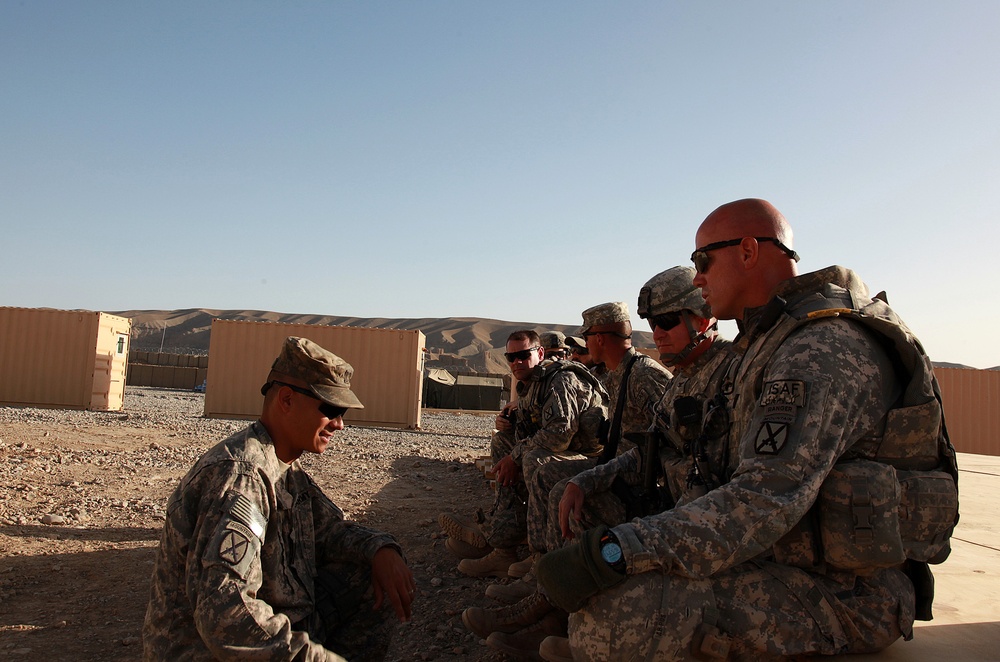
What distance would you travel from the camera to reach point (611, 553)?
1.88m

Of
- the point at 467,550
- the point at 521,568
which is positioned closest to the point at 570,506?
the point at 521,568

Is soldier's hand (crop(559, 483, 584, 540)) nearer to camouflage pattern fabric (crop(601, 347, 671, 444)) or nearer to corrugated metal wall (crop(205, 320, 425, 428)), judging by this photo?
camouflage pattern fabric (crop(601, 347, 671, 444))

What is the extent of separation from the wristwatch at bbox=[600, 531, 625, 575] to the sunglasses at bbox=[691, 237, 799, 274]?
1.02 metres

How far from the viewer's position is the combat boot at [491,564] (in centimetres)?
446

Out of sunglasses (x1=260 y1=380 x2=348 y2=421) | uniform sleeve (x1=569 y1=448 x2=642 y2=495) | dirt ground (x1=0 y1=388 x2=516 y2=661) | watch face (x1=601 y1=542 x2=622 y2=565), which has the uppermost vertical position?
sunglasses (x1=260 y1=380 x2=348 y2=421)

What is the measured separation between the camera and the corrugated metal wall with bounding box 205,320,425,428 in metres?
16.4

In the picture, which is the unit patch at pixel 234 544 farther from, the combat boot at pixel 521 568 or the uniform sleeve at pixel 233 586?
the combat boot at pixel 521 568

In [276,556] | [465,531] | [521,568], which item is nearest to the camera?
[276,556]

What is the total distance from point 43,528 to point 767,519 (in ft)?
17.4

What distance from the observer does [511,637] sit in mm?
2963

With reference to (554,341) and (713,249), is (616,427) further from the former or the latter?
(554,341)

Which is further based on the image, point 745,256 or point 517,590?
point 517,590

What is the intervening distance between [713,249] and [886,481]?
888 mm

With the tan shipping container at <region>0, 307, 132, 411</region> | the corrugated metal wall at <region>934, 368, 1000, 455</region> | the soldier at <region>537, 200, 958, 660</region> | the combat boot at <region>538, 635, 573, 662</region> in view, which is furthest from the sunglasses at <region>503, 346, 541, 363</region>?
the corrugated metal wall at <region>934, 368, 1000, 455</region>
